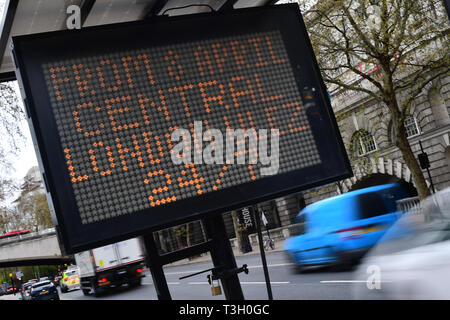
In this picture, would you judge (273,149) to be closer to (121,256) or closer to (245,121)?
(245,121)

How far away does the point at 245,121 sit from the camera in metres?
2.74

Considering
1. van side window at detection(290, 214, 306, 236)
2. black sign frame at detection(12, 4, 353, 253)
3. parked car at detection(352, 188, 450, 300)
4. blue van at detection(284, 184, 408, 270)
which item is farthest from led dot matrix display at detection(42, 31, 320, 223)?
van side window at detection(290, 214, 306, 236)

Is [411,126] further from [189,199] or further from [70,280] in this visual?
[70,280]

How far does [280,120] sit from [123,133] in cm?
87

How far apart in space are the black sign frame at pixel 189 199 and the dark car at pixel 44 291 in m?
→ 31.4

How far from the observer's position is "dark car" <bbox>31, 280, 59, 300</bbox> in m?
31.3

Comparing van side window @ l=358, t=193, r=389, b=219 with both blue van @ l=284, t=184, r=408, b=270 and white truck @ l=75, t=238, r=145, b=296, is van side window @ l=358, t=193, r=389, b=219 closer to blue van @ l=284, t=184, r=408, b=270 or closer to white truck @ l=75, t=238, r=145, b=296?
blue van @ l=284, t=184, r=408, b=270

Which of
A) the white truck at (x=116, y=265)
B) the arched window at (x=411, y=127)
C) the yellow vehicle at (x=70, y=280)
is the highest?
the arched window at (x=411, y=127)

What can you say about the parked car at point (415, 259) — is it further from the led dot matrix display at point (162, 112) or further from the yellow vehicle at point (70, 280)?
the yellow vehicle at point (70, 280)

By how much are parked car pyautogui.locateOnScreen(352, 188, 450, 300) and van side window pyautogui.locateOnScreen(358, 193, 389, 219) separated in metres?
6.68

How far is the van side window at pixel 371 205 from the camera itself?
40.3 ft

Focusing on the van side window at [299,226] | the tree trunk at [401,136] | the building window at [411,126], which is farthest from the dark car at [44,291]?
the tree trunk at [401,136]

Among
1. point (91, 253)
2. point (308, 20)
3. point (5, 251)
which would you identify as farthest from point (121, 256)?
point (5, 251)
